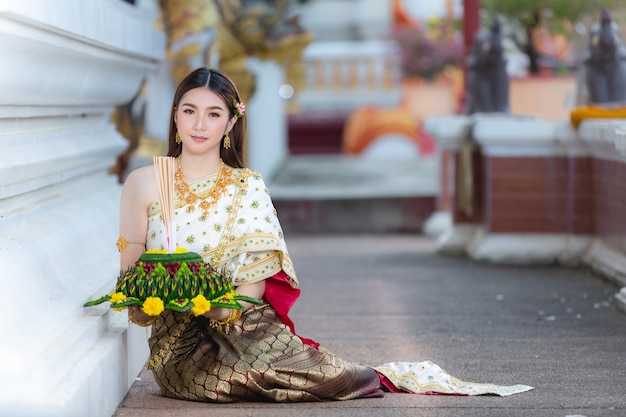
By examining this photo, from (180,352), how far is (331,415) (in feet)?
1.64

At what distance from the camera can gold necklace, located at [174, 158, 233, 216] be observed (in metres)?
3.48

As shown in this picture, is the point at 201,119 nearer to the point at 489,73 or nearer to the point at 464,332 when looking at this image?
the point at 464,332

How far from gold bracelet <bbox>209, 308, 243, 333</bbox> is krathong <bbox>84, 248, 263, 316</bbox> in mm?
113

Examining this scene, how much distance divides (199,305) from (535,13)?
24.3 ft

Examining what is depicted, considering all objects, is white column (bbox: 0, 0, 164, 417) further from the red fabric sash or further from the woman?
the red fabric sash

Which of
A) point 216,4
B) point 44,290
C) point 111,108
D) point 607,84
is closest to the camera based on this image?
point 44,290

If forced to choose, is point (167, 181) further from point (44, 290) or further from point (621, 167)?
point (621, 167)

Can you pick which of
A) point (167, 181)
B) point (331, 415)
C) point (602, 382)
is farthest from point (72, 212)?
point (602, 382)

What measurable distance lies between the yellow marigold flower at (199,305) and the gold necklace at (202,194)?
0.36 metres

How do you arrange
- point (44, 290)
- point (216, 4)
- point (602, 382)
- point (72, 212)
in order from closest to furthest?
point (44, 290)
point (602, 382)
point (72, 212)
point (216, 4)

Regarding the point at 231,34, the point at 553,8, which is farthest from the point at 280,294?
the point at 553,8

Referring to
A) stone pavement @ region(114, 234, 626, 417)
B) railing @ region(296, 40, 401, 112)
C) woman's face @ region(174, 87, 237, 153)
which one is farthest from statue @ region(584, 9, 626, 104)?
railing @ region(296, 40, 401, 112)

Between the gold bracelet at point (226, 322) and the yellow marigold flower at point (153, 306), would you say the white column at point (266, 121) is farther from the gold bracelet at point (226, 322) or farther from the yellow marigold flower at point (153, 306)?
the yellow marigold flower at point (153, 306)

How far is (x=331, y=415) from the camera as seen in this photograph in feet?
10.6
